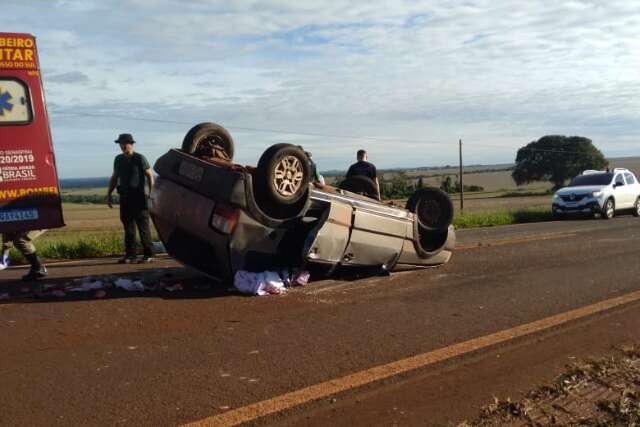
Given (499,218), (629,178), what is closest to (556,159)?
(629,178)

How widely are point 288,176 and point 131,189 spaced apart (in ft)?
11.3

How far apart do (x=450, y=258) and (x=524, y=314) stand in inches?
145

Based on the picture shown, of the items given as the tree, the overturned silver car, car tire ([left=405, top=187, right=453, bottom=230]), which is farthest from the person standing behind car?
the tree

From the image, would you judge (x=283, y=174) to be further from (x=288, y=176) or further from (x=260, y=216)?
(x=260, y=216)

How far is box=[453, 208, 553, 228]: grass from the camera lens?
18906 millimetres

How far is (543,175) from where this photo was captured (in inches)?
2820

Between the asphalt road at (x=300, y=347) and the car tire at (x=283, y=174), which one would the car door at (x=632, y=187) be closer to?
the asphalt road at (x=300, y=347)

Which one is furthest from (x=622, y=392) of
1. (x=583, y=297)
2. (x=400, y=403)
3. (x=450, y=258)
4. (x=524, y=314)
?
(x=450, y=258)

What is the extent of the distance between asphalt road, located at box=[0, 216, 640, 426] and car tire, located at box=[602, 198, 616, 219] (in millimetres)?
13113

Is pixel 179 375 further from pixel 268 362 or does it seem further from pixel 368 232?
pixel 368 232

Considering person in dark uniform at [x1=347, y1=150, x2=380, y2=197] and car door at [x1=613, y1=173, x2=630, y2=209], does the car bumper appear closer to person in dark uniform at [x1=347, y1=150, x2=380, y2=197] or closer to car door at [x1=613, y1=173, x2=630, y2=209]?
car door at [x1=613, y1=173, x2=630, y2=209]

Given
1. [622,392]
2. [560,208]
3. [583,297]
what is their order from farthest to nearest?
[560,208]
[583,297]
[622,392]

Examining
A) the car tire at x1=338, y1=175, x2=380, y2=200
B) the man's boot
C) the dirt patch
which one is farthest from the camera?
the car tire at x1=338, y1=175, x2=380, y2=200

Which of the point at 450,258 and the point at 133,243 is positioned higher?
the point at 133,243
